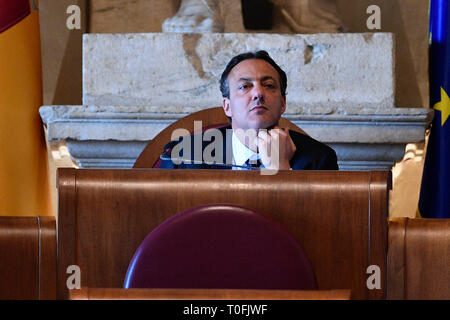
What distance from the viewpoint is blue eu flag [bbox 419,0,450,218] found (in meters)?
3.19

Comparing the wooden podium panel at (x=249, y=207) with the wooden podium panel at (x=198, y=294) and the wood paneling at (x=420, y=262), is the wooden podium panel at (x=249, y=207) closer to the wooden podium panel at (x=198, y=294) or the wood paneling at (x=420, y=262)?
the wood paneling at (x=420, y=262)

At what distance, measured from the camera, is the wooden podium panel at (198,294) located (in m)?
1.13

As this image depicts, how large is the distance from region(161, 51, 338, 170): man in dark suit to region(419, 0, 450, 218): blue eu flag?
945mm

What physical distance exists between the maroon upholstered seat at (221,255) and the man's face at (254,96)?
3.21 feet

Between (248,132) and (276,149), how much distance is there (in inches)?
9.9

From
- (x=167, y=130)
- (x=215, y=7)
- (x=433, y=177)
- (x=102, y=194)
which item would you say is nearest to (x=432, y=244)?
(x=102, y=194)

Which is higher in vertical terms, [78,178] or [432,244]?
[78,178]

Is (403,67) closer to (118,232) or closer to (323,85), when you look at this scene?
(323,85)

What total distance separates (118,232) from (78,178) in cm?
14

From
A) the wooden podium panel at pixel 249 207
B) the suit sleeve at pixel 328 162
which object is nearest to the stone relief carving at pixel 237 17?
the suit sleeve at pixel 328 162

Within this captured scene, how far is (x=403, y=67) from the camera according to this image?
367 centimetres

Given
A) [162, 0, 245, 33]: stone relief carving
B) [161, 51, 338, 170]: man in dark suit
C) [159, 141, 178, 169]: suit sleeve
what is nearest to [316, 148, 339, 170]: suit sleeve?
[161, 51, 338, 170]: man in dark suit

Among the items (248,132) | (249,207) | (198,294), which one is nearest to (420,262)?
(249,207)
